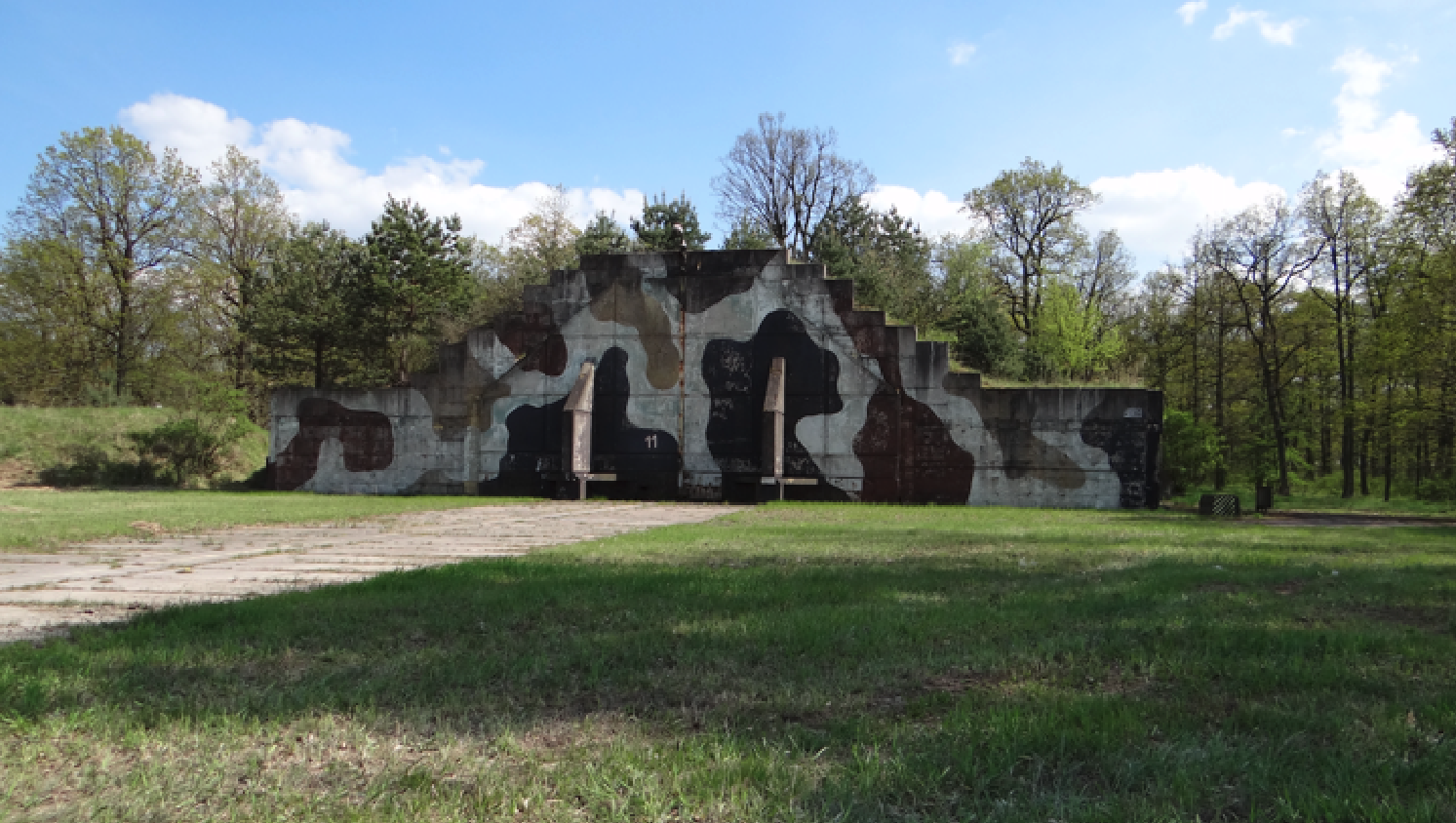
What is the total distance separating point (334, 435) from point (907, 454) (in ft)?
53.0

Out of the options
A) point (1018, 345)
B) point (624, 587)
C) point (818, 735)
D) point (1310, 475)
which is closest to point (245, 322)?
point (1018, 345)

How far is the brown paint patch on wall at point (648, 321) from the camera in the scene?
77.3ft

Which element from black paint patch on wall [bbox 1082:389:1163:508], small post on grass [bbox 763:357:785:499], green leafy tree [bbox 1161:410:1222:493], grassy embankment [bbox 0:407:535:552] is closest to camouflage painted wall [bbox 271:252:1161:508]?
black paint patch on wall [bbox 1082:389:1163:508]

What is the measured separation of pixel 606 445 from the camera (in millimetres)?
23562

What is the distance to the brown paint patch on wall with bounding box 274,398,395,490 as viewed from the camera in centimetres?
2455

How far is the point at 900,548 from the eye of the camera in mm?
9453

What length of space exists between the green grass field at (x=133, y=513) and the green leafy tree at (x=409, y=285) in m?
18.1

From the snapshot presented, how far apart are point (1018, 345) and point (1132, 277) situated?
10.3 m

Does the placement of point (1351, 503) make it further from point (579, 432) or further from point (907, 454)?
point (579, 432)

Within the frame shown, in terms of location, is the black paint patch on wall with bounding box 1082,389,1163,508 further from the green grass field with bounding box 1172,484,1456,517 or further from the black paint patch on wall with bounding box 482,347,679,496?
the black paint patch on wall with bounding box 482,347,679,496

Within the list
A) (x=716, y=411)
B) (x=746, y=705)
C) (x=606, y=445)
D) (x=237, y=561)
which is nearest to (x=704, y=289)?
(x=716, y=411)

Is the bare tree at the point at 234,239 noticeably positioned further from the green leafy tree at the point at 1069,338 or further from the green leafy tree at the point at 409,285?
the green leafy tree at the point at 1069,338

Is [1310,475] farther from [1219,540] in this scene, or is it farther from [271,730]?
[271,730]

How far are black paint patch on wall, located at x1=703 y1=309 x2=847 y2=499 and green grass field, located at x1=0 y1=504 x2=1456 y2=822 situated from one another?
1672 cm
